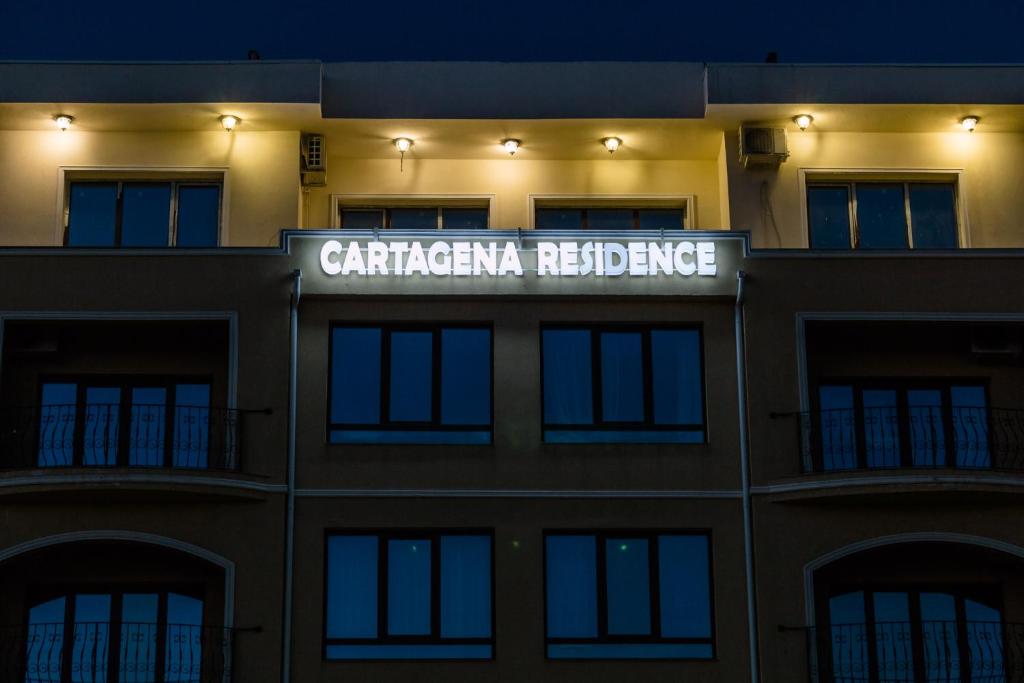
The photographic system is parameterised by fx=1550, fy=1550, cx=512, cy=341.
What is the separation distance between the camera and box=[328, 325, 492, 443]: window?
2325 centimetres

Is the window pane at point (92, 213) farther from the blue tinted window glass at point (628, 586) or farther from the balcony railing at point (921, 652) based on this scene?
the balcony railing at point (921, 652)

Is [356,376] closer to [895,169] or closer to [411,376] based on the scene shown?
[411,376]

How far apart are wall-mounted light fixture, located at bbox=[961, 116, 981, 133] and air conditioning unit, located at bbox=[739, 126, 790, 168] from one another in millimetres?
2945

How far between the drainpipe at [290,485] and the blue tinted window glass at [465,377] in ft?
7.31

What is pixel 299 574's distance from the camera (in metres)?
22.4

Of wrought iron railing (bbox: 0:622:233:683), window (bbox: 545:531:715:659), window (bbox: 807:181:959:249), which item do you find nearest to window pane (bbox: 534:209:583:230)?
window (bbox: 807:181:959:249)

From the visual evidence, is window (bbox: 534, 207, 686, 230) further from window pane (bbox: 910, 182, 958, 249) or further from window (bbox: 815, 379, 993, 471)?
window (bbox: 815, 379, 993, 471)

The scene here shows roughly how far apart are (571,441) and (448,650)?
11.8ft

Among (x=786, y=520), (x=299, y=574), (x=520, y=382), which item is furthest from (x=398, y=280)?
(x=786, y=520)

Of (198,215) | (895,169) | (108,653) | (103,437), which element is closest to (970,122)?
(895,169)

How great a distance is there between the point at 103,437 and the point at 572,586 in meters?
7.47

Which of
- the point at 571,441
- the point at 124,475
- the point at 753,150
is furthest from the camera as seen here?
the point at 753,150

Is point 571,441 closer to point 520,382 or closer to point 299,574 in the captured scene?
point 520,382

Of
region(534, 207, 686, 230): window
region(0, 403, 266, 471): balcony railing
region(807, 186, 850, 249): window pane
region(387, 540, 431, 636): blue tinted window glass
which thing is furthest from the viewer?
region(534, 207, 686, 230): window
